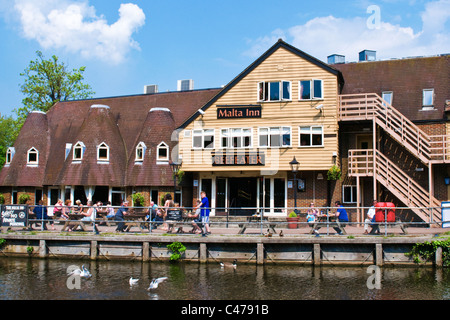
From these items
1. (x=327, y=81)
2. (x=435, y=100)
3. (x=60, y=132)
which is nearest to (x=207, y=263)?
(x=327, y=81)

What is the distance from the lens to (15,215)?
22062 millimetres

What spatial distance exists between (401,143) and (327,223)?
8.69 m

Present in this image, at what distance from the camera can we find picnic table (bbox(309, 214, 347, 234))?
1914 cm

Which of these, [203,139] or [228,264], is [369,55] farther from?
[228,264]

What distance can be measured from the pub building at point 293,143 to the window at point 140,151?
79mm

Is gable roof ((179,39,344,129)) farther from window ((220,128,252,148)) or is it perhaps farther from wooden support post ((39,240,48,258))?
wooden support post ((39,240,48,258))

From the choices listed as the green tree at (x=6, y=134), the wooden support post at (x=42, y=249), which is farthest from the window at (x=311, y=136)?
the green tree at (x=6, y=134)

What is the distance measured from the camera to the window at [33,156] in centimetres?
3478

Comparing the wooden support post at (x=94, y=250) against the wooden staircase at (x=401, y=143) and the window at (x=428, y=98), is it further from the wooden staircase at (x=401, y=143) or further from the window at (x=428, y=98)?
the window at (x=428, y=98)

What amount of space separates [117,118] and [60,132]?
14.9 ft

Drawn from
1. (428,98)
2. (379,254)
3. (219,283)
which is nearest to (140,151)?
(219,283)
